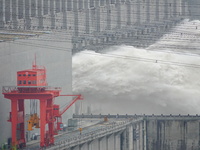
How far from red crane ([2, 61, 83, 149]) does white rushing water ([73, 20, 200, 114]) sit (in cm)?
1621

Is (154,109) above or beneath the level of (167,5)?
beneath

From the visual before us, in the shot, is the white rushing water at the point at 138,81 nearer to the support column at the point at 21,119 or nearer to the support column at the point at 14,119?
the support column at the point at 21,119

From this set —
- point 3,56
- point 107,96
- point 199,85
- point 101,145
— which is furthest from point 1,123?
point 199,85

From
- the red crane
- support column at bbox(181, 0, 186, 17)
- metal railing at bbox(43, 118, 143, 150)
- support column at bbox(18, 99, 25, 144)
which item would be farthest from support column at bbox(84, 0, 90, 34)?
support column at bbox(18, 99, 25, 144)

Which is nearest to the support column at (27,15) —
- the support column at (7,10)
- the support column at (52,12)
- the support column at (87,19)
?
the support column at (7,10)

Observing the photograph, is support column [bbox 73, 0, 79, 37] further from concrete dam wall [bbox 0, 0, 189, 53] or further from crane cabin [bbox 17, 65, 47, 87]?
crane cabin [bbox 17, 65, 47, 87]

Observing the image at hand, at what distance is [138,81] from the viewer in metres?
66.5

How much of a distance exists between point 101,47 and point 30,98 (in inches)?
1226

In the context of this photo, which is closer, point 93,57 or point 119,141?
point 119,141

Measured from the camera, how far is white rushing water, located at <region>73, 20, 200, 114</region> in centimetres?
6425

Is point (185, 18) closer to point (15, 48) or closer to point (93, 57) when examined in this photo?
point (93, 57)

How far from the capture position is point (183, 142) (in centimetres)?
5750

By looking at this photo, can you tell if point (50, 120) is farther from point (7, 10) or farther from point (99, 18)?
point (99, 18)

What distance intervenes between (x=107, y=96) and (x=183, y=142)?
29.1 ft
